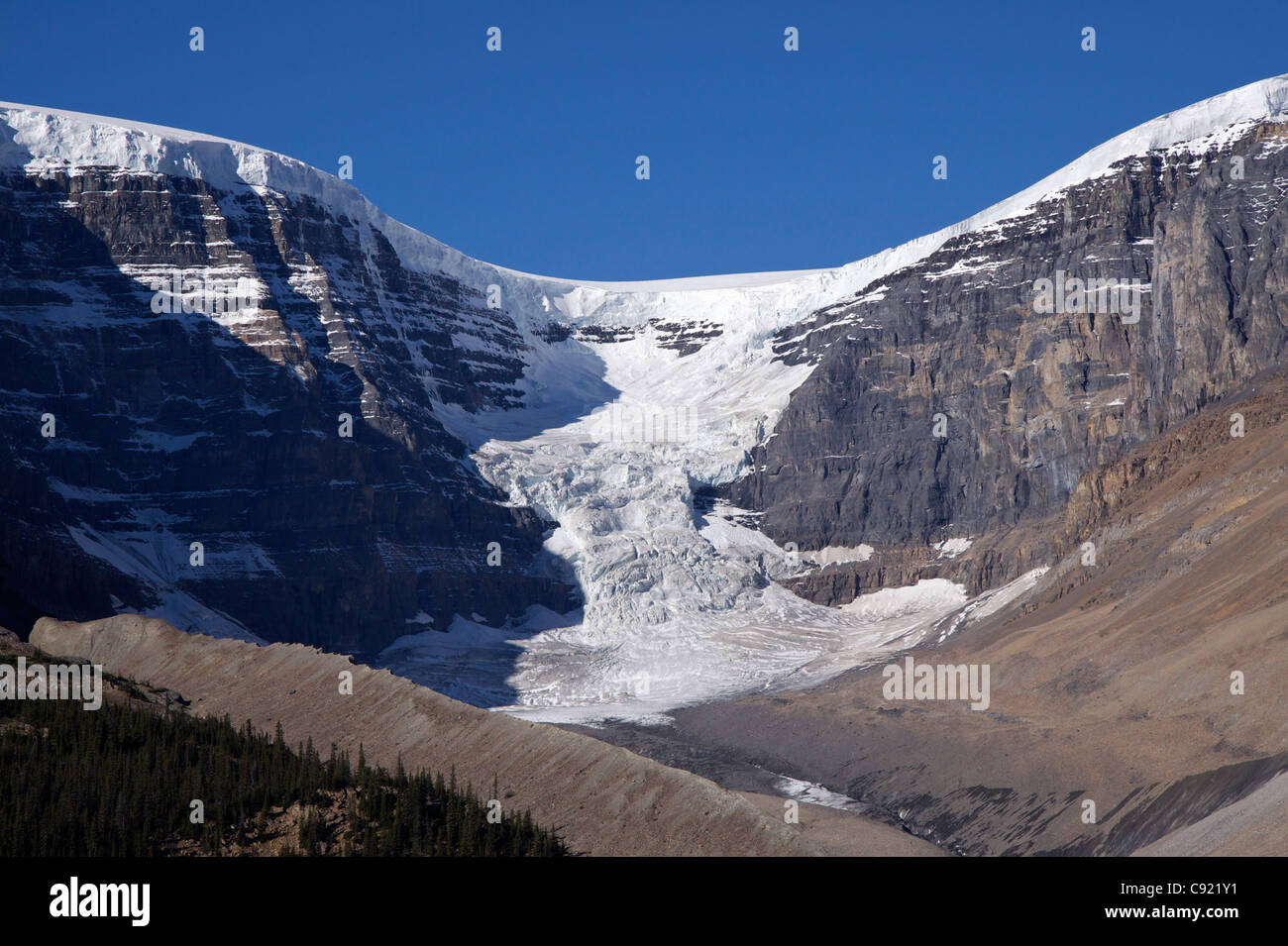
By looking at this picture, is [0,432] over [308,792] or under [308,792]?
over

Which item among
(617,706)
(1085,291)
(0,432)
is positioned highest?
(1085,291)

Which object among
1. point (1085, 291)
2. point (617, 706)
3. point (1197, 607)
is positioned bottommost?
point (617, 706)

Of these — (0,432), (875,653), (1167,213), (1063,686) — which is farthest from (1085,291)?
(0,432)

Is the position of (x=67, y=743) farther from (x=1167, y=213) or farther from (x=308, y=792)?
(x=1167, y=213)

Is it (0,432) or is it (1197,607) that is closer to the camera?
Result: (1197,607)
